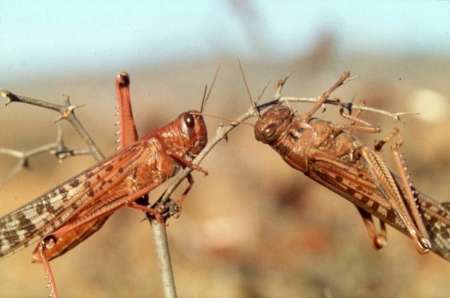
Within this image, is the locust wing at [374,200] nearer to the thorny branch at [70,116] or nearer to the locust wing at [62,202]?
the locust wing at [62,202]

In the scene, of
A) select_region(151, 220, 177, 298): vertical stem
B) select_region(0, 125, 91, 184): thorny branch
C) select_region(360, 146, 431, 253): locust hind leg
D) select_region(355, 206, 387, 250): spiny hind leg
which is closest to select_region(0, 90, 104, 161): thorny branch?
select_region(0, 125, 91, 184): thorny branch

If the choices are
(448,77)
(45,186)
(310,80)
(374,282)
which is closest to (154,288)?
(374,282)

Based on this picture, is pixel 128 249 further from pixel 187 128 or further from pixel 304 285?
pixel 187 128

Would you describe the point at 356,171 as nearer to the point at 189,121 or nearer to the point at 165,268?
the point at 189,121

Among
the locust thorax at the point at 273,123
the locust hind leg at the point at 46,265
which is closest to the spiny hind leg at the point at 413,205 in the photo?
the locust thorax at the point at 273,123

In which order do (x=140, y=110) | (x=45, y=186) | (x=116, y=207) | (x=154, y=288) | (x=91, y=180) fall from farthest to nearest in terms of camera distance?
(x=45, y=186)
(x=140, y=110)
(x=154, y=288)
(x=91, y=180)
(x=116, y=207)

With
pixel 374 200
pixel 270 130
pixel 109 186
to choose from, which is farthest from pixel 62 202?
pixel 374 200
